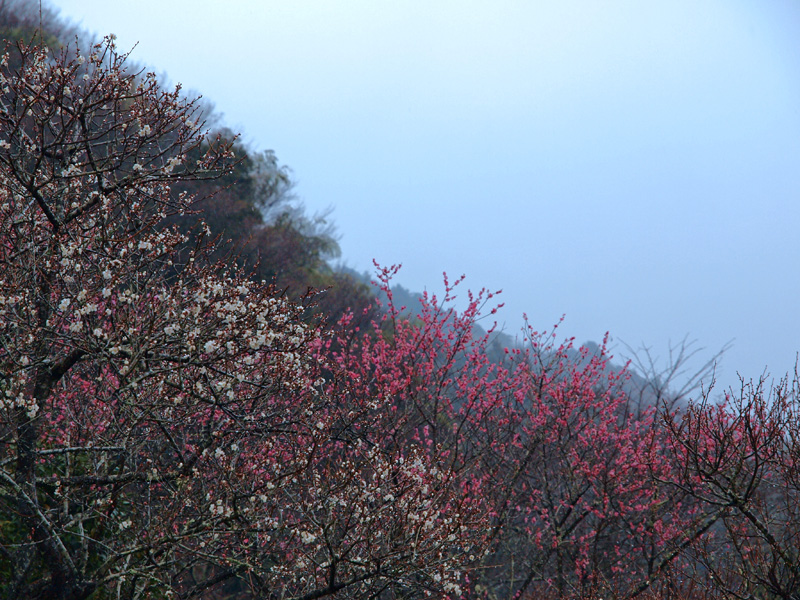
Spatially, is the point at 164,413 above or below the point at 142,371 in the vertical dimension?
below

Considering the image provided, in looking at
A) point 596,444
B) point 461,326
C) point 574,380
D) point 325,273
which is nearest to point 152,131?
point 461,326

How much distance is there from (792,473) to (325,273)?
24.9m

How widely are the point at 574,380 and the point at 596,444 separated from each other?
1448mm

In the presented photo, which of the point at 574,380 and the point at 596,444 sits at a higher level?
the point at 574,380

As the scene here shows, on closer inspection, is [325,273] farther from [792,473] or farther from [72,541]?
[792,473]

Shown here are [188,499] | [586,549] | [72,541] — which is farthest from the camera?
[586,549]

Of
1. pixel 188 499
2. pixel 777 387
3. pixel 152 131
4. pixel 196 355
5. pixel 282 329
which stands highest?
pixel 777 387

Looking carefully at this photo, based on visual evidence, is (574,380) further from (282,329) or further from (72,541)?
(72,541)

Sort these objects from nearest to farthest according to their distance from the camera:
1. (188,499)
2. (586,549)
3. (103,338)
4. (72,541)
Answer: (103,338), (188,499), (72,541), (586,549)

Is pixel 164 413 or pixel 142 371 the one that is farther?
pixel 164 413

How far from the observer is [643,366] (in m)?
16.2

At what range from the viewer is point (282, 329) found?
6566 mm

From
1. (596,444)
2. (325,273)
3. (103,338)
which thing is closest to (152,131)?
(103,338)

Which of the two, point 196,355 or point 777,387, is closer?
point 196,355
